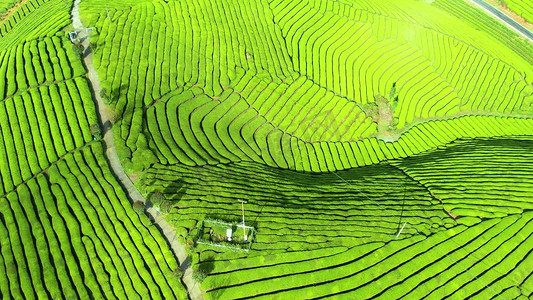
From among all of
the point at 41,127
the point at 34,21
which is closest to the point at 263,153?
the point at 41,127

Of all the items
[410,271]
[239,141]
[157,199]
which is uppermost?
[239,141]

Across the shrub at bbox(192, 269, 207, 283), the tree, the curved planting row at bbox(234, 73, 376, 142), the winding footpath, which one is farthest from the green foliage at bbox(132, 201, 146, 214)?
the curved planting row at bbox(234, 73, 376, 142)

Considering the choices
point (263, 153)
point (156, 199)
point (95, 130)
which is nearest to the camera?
point (156, 199)

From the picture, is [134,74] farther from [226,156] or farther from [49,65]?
[226,156]

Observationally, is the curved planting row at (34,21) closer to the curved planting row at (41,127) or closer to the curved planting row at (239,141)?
the curved planting row at (41,127)

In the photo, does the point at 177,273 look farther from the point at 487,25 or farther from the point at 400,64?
the point at 487,25

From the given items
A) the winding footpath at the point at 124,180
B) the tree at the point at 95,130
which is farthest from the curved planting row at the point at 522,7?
the tree at the point at 95,130
